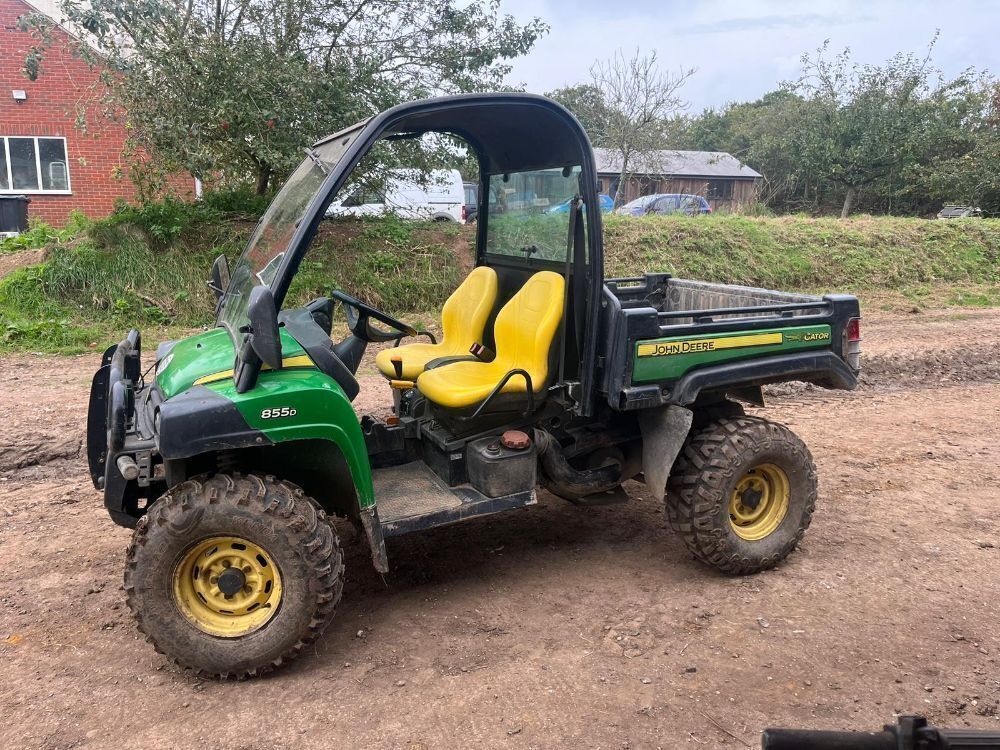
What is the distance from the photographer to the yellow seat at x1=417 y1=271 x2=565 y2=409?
3959 millimetres

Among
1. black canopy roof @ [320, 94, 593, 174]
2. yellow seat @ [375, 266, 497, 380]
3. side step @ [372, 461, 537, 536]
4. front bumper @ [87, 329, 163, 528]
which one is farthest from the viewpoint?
yellow seat @ [375, 266, 497, 380]

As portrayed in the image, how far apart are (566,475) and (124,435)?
6.64 ft

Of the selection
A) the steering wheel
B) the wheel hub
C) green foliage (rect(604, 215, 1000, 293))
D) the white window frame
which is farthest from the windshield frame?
the white window frame

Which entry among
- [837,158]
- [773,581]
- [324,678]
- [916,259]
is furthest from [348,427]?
[837,158]

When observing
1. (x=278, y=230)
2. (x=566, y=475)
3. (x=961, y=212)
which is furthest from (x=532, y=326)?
(x=961, y=212)

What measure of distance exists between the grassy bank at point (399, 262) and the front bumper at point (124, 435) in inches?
230

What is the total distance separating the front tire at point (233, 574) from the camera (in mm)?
3059

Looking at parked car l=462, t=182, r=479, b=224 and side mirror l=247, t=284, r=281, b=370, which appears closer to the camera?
side mirror l=247, t=284, r=281, b=370

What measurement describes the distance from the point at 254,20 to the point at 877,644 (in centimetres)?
971

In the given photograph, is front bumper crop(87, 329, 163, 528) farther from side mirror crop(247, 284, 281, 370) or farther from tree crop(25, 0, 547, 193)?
tree crop(25, 0, 547, 193)

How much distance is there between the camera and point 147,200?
11.1 metres

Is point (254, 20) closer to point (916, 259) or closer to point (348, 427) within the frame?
point (348, 427)

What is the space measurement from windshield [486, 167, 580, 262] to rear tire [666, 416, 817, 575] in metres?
1.22

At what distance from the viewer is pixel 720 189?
109ft
